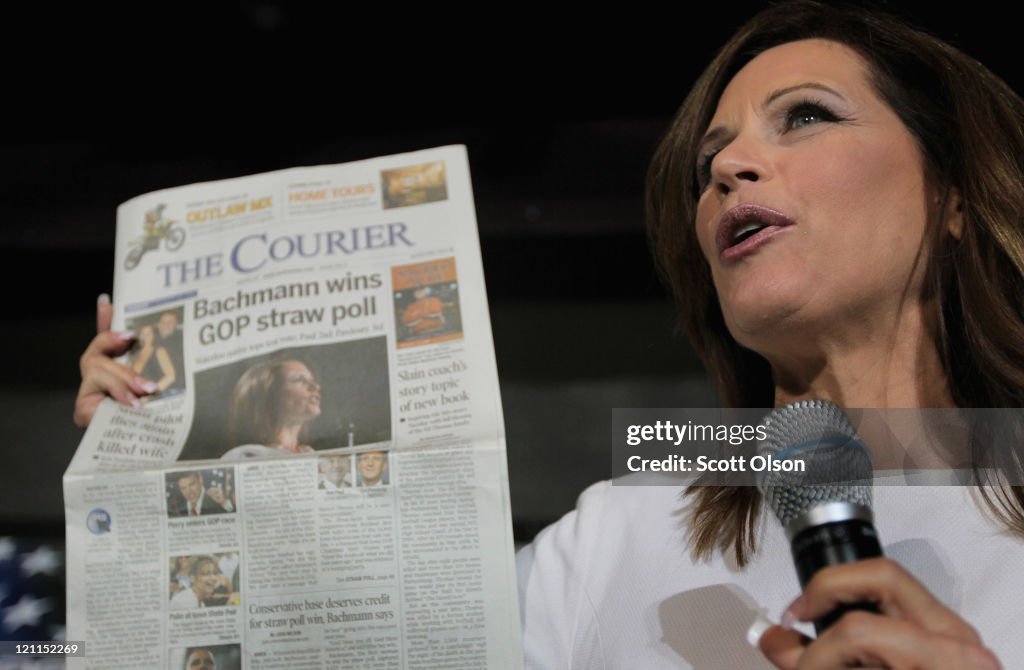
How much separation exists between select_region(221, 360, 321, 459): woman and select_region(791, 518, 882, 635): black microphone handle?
42 cm

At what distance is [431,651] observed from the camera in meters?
0.70

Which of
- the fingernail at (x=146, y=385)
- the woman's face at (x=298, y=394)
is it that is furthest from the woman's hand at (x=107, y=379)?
the woman's face at (x=298, y=394)

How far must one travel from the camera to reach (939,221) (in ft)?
2.59

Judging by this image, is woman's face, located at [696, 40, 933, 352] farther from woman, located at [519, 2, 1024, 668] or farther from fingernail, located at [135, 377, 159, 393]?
fingernail, located at [135, 377, 159, 393]

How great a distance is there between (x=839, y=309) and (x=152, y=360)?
1.86 ft

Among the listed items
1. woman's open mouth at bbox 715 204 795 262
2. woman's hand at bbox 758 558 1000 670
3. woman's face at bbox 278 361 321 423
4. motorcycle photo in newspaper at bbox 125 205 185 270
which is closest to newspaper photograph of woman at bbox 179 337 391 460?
woman's face at bbox 278 361 321 423

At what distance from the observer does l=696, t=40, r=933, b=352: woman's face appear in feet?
2.41

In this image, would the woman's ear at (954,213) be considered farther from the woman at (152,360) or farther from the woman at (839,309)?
the woman at (152,360)

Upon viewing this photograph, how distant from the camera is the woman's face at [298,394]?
Result: 76cm

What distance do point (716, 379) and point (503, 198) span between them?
30cm

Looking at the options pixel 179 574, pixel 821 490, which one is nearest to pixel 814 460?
pixel 821 490

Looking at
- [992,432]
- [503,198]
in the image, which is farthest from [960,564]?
[503,198]

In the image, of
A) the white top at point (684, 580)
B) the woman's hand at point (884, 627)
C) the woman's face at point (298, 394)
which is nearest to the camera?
the woman's hand at point (884, 627)

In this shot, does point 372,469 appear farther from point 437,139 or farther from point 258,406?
point 437,139
